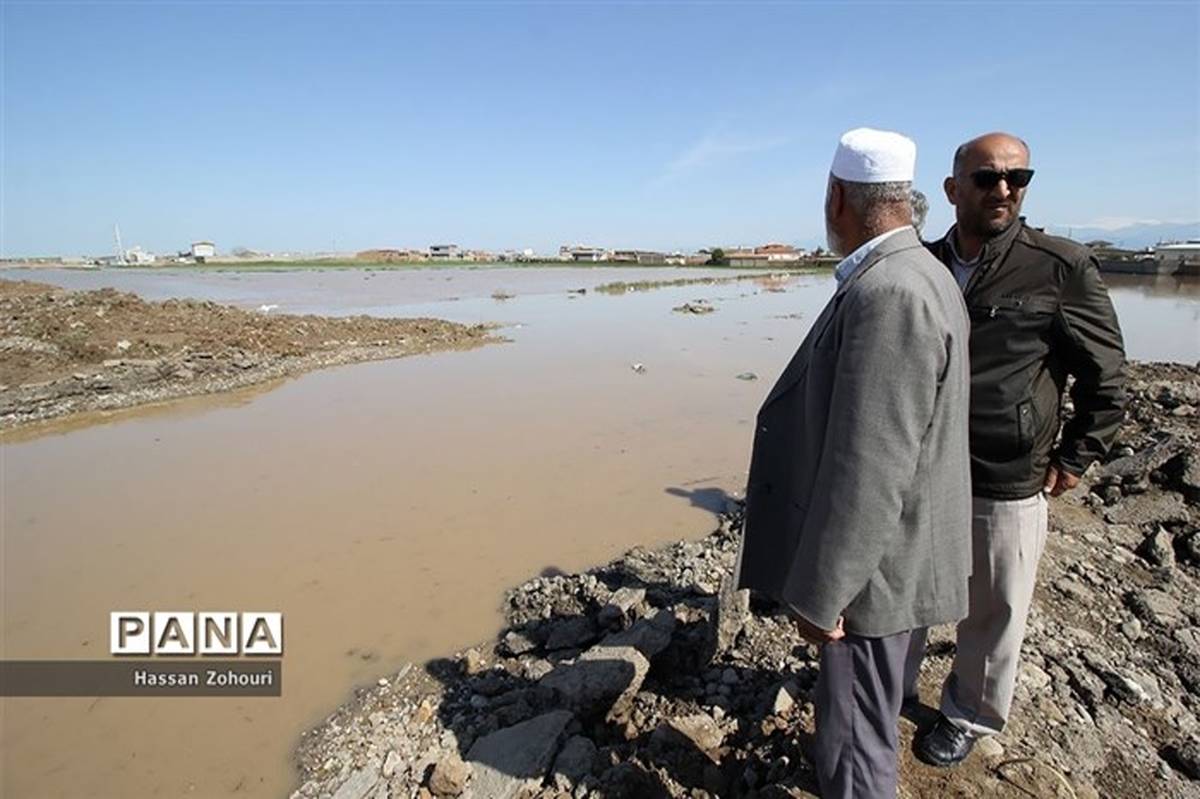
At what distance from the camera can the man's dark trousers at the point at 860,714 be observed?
1654 mm

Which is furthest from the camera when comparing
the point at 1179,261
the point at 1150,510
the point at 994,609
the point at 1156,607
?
the point at 1179,261

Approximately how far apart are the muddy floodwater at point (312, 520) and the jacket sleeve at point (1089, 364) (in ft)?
11.3

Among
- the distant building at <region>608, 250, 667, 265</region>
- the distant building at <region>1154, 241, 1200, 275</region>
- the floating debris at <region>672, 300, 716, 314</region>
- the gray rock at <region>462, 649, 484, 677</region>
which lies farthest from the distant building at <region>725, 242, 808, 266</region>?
the gray rock at <region>462, 649, 484, 677</region>

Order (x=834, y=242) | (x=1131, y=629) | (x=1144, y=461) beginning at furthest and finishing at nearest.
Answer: (x=1144, y=461) → (x=1131, y=629) → (x=834, y=242)

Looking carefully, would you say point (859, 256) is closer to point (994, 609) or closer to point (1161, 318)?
point (994, 609)

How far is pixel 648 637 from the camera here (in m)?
3.06

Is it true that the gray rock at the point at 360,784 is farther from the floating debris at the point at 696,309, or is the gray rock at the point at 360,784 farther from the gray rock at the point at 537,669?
the floating debris at the point at 696,309

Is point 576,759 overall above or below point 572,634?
above

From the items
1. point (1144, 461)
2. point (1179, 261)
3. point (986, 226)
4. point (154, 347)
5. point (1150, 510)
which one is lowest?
point (1150, 510)

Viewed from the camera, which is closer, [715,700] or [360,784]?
[360,784]

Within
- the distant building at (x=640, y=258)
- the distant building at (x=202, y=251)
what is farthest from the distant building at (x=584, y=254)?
the distant building at (x=202, y=251)

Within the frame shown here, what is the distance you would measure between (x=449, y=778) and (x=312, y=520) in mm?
3754

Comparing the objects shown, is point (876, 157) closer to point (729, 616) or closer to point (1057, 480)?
point (1057, 480)

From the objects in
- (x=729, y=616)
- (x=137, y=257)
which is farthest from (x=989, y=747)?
(x=137, y=257)
